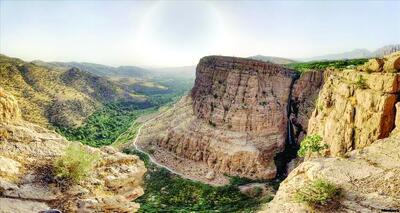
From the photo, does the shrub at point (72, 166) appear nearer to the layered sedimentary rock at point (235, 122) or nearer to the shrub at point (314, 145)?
the shrub at point (314, 145)

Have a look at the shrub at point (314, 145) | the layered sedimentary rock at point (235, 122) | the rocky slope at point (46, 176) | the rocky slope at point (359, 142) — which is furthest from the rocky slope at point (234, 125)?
the rocky slope at point (46, 176)

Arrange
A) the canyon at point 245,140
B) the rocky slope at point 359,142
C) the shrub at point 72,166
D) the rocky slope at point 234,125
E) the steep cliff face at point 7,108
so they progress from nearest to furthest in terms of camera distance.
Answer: the shrub at point 72,166 < the canyon at point 245,140 < the steep cliff face at point 7,108 < the rocky slope at point 359,142 < the rocky slope at point 234,125

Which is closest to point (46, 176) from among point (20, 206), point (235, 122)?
point (20, 206)

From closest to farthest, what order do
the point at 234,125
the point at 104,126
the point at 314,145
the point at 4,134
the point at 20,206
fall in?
the point at 20,206 → the point at 4,134 → the point at 314,145 → the point at 234,125 → the point at 104,126

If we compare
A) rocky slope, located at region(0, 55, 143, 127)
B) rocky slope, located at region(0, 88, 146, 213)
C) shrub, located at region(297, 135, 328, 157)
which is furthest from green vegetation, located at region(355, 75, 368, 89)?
rocky slope, located at region(0, 55, 143, 127)

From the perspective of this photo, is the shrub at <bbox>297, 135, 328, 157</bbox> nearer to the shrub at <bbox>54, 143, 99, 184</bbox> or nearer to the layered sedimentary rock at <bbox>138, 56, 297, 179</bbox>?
the layered sedimentary rock at <bbox>138, 56, 297, 179</bbox>

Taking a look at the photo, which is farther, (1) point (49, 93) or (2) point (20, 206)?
(1) point (49, 93)

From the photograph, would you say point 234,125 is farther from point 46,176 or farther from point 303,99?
point 46,176
